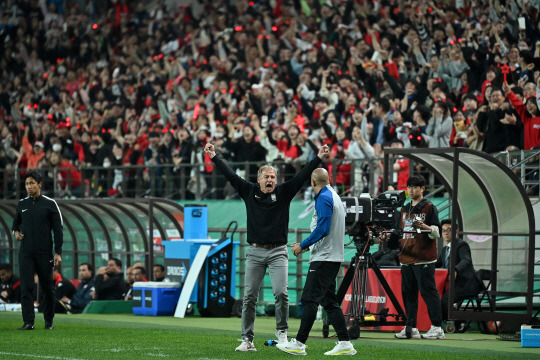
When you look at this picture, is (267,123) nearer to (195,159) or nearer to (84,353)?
(195,159)

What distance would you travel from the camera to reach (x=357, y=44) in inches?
974

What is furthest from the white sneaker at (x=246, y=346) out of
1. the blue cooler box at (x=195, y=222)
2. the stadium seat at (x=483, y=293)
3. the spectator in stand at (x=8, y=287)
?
the spectator in stand at (x=8, y=287)

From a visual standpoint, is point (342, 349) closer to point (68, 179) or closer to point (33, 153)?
point (68, 179)

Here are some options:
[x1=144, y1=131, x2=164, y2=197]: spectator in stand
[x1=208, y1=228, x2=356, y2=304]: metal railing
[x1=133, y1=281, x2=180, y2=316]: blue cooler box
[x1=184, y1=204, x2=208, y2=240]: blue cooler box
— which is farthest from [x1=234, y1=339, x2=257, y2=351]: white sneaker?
[x1=144, y1=131, x2=164, y2=197]: spectator in stand

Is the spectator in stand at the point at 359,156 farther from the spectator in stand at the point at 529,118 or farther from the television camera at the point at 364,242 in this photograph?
the television camera at the point at 364,242

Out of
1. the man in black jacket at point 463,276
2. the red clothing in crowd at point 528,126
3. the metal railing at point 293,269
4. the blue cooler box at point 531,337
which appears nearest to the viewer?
the blue cooler box at point 531,337

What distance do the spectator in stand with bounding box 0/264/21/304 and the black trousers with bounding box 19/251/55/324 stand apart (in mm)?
6400

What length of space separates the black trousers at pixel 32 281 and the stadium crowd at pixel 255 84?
6843 millimetres

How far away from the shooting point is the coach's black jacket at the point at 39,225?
49.0 feet

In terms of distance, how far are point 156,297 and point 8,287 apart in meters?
4.13

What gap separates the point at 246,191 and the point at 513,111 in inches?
296

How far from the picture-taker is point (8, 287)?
21.3 metres

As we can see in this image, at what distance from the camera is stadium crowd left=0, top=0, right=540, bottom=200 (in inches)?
802

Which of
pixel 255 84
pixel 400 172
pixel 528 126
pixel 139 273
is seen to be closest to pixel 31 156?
pixel 255 84
